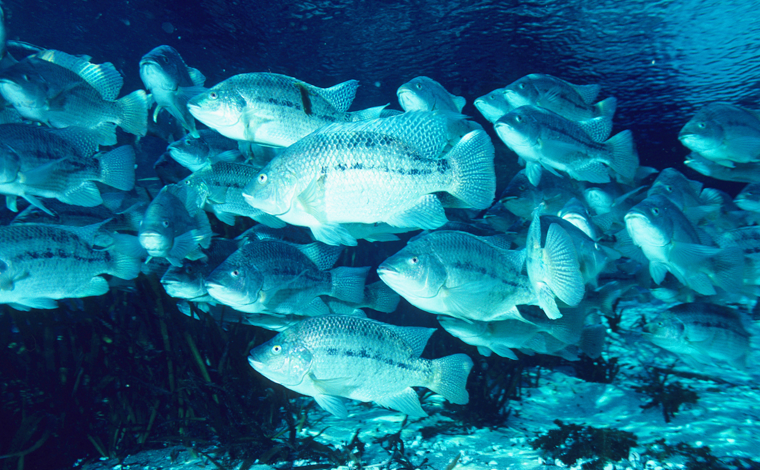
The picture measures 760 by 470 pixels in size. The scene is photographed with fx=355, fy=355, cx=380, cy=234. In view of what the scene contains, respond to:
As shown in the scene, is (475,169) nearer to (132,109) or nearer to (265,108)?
(265,108)

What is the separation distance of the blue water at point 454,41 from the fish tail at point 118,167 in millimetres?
9951

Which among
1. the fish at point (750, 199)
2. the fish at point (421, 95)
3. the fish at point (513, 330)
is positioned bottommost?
the fish at point (513, 330)

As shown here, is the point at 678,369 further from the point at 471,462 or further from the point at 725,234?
the point at 471,462

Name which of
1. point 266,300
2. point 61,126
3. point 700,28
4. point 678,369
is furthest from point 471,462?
point 700,28

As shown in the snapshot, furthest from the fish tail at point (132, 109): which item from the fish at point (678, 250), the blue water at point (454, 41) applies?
the blue water at point (454, 41)

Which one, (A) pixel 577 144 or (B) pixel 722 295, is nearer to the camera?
(A) pixel 577 144

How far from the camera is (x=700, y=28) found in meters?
10.7

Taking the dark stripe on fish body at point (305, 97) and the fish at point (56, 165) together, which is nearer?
the dark stripe on fish body at point (305, 97)

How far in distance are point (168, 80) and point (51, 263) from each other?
7.03 ft

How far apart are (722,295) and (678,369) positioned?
48.1 inches

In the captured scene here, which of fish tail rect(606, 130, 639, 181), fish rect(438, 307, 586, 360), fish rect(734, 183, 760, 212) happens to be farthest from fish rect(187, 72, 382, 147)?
fish rect(734, 183, 760, 212)

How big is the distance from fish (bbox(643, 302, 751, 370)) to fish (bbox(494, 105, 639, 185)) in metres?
1.68

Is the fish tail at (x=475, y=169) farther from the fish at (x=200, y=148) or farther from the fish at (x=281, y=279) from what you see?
the fish at (x=200, y=148)

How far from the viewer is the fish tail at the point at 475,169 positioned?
8.09ft
